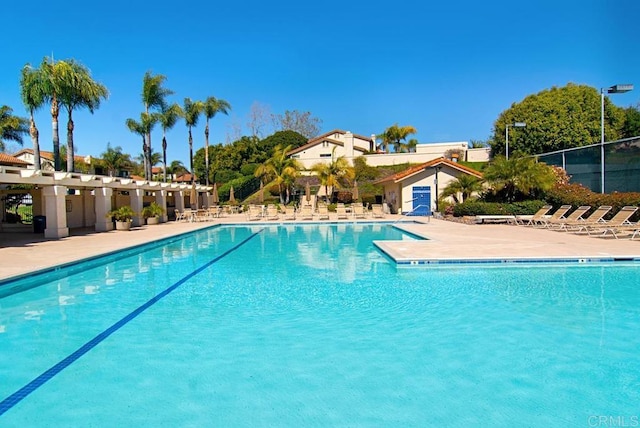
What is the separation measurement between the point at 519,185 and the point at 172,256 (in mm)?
17533

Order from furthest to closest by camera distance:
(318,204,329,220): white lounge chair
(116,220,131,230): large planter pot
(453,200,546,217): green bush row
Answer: (318,204,329,220): white lounge chair → (453,200,546,217): green bush row → (116,220,131,230): large planter pot

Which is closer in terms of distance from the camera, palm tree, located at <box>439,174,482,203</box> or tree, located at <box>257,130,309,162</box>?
palm tree, located at <box>439,174,482,203</box>

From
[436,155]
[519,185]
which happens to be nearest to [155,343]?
[519,185]

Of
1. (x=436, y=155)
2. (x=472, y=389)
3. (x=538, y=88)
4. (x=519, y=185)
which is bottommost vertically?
(x=472, y=389)

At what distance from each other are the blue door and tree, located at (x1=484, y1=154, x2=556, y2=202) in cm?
641

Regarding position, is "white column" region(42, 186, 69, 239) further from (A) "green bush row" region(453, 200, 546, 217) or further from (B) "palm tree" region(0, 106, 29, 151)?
(B) "palm tree" region(0, 106, 29, 151)

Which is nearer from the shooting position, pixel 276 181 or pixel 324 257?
pixel 324 257

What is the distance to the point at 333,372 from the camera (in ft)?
15.4

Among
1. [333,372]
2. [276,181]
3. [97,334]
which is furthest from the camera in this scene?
[276,181]

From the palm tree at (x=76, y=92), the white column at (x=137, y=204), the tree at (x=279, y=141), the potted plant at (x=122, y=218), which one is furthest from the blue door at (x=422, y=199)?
the tree at (x=279, y=141)

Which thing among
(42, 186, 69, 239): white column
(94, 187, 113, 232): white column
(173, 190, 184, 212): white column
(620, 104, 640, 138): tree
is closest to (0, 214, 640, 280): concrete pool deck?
(42, 186, 69, 239): white column

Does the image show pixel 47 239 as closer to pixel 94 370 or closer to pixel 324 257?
pixel 324 257

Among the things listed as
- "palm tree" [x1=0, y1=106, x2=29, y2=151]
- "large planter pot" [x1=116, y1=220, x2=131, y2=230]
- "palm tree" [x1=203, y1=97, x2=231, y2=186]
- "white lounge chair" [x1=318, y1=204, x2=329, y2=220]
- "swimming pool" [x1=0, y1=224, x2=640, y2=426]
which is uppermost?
"palm tree" [x1=203, y1=97, x2=231, y2=186]

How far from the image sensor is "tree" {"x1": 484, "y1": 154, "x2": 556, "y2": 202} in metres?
21.9
